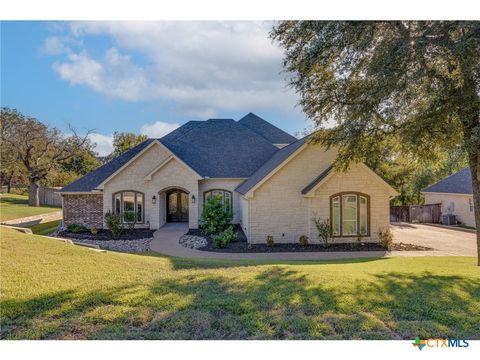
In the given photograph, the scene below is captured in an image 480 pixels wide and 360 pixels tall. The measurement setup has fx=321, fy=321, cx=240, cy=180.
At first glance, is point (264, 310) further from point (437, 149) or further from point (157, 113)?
point (437, 149)

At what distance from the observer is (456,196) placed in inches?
971

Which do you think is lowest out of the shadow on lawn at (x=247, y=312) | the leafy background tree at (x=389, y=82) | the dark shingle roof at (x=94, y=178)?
the shadow on lawn at (x=247, y=312)

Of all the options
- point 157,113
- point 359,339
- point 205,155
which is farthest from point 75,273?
point 205,155

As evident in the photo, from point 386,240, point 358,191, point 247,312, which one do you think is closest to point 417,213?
point 386,240

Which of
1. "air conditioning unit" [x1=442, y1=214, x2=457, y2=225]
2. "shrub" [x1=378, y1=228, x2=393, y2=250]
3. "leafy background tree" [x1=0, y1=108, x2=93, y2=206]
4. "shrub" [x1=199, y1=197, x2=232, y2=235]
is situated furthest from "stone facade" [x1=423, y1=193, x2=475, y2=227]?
"leafy background tree" [x1=0, y1=108, x2=93, y2=206]

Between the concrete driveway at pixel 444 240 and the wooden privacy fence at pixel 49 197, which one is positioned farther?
the wooden privacy fence at pixel 49 197

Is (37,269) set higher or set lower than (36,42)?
lower

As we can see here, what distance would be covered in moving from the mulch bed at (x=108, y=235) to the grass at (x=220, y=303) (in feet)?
29.1

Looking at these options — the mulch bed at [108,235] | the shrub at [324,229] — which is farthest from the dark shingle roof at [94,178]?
the shrub at [324,229]

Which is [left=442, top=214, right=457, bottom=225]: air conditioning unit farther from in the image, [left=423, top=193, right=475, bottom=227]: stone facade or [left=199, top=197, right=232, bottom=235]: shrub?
[left=199, top=197, right=232, bottom=235]: shrub

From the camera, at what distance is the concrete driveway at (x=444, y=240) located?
13.9 meters

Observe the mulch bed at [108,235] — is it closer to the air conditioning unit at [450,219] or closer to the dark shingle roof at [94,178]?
the dark shingle roof at [94,178]

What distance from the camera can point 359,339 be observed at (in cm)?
456

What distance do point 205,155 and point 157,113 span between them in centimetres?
978
